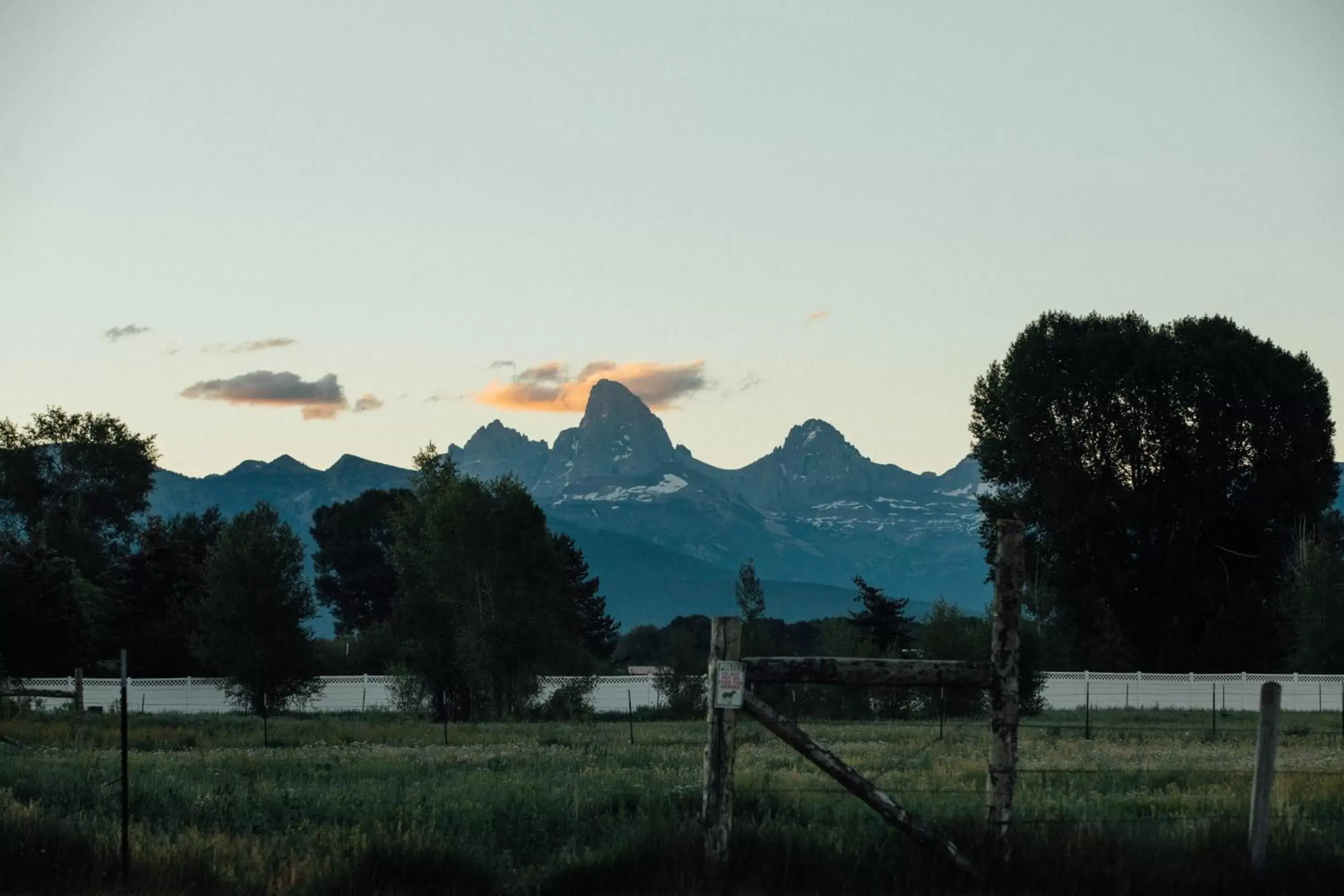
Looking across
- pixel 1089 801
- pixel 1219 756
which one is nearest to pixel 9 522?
pixel 1219 756

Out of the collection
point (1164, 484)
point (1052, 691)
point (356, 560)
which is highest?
point (1164, 484)

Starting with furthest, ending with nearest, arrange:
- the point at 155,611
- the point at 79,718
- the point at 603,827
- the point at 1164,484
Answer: the point at 155,611 → the point at 1164,484 → the point at 79,718 → the point at 603,827

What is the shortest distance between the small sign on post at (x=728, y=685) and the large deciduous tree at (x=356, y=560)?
125m

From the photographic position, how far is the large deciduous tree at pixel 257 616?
2398 inches

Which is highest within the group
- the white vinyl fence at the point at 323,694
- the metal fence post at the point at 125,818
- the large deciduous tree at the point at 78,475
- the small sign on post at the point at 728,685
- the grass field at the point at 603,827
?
the large deciduous tree at the point at 78,475

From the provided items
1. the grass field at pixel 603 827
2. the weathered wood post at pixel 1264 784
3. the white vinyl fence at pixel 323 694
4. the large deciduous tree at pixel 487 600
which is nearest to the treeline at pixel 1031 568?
the large deciduous tree at pixel 487 600

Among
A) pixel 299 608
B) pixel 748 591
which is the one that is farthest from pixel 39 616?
pixel 748 591

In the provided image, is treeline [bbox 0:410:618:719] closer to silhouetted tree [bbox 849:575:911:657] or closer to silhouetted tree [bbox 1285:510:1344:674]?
silhouetted tree [bbox 849:575:911:657]

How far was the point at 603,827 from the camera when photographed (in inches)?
575

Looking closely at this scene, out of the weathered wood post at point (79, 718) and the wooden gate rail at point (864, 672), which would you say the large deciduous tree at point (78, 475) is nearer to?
the weathered wood post at point (79, 718)

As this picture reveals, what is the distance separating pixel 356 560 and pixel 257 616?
8451 centimetres

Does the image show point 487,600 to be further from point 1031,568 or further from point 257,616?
point 1031,568

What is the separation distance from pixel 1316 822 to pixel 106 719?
125 feet

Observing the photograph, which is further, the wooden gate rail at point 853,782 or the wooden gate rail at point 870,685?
the wooden gate rail at point 870,685
